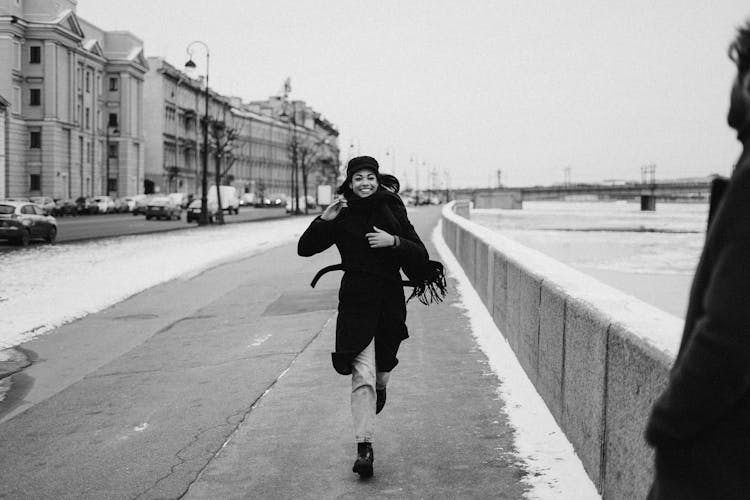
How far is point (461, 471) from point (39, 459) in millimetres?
2498

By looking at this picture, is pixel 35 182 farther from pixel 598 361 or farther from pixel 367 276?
pixel 598 361

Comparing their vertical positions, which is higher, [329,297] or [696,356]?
[696,356]

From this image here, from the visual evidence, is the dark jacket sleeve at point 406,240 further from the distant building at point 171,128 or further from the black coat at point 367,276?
the distant building at point 171,128

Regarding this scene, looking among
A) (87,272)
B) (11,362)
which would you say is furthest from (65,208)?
(11,362)

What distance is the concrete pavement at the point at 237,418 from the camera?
5176mm

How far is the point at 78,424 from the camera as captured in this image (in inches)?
263

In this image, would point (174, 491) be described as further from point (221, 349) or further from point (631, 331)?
point (221, 349)

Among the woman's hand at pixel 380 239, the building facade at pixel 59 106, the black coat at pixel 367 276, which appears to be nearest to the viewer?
the woman's hand at pixel 380 239

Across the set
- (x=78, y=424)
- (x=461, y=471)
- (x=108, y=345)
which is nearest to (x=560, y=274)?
(x=461, y=471)

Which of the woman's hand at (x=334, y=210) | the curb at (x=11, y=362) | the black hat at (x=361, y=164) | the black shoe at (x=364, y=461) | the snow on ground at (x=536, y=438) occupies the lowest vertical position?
the curb at (x=11, y=362)

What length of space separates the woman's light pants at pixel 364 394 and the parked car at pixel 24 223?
86.7 ft

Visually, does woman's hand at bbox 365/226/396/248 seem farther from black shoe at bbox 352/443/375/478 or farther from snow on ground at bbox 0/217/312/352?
snow on ground at bbox 0/217/312/352

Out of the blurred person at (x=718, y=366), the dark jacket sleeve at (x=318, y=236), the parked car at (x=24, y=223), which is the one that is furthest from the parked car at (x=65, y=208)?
the blurred person at (x=718, y=366)

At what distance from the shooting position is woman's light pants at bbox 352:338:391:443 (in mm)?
5195
